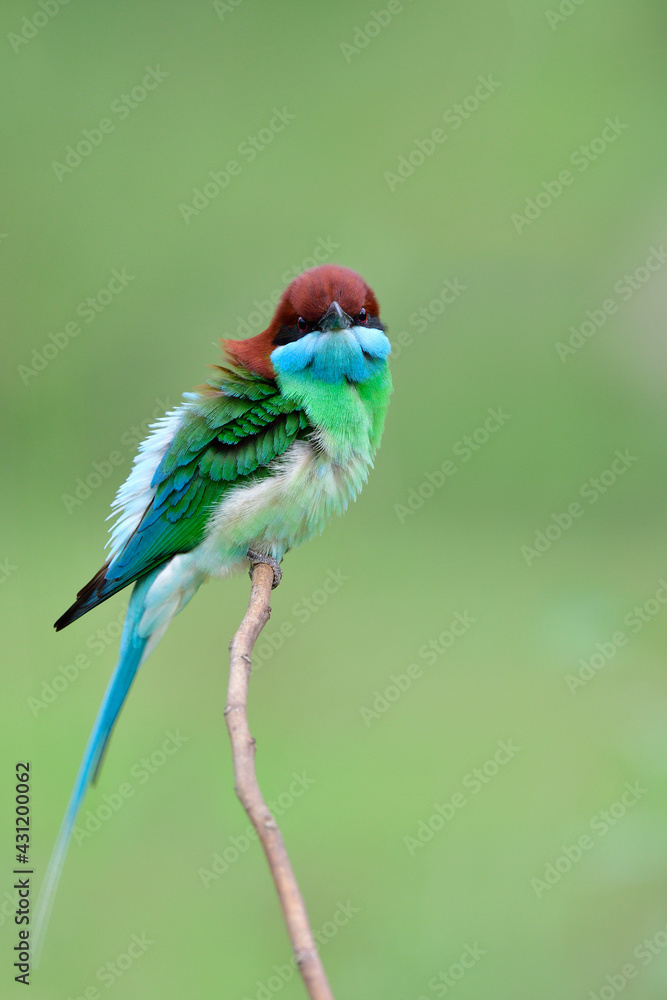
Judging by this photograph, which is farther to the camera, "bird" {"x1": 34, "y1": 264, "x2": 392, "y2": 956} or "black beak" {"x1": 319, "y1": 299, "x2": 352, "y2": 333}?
"bird" {"x1": 34, "y1": 264, "x2": 392, "y2": 956}

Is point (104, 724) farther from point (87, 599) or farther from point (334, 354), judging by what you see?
point (334, 354)

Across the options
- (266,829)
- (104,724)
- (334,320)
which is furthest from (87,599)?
(266,829)

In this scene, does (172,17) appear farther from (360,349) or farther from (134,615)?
(134,615)

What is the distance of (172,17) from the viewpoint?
127 inches

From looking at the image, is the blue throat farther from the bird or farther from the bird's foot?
the bird's foot

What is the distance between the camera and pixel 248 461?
1.49 metres

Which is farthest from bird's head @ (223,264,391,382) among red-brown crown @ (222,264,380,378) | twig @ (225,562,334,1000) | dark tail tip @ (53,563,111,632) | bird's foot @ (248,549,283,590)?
twig @ (225,562,334,1000)

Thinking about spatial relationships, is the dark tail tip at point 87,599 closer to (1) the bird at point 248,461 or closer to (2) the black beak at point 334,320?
(1) the bird at point 248,461

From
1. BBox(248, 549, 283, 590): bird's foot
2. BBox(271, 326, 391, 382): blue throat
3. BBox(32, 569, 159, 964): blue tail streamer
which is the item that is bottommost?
BBox(32, 569, 159, 964): blue tail streamer

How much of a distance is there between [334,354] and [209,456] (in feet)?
0.86

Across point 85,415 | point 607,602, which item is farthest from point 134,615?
point 85,415

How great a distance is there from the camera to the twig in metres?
0.51

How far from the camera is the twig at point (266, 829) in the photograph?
51 centimetres

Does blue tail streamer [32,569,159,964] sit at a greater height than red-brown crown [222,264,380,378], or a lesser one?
lesser
